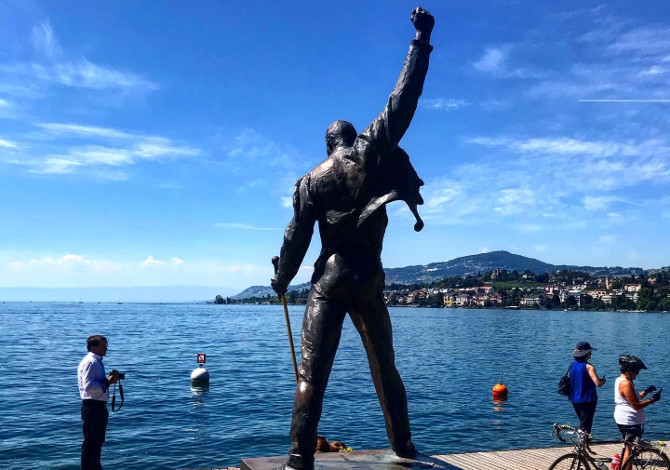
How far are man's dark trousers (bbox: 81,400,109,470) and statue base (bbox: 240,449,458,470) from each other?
245cm

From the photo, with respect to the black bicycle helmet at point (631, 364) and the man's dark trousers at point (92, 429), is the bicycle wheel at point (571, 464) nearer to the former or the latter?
the black bicycle helmet at point (631, 364)

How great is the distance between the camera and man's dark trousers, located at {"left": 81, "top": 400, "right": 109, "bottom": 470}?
8.05m

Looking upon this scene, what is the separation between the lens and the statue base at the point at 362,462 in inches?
242

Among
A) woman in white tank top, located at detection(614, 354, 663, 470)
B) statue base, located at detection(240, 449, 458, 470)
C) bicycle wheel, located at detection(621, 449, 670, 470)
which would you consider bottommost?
bicycle wheel, located at detection(621, 449, 670, 470)

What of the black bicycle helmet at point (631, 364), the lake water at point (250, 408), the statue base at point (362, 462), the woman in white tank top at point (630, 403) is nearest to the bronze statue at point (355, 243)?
the statue base at point (362, 462)

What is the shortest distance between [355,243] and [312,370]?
1.20 meters

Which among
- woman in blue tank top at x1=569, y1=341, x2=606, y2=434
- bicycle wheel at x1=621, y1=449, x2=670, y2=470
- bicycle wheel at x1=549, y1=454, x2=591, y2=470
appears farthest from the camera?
woman in blue tank top at x1=569, y1=341, x2=606, y2=434

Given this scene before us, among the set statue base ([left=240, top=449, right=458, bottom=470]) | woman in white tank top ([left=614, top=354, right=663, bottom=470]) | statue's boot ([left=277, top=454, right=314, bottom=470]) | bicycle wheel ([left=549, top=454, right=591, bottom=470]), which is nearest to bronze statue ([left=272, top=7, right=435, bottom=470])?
statue's boot ([left=277, top=454, right=314, bottom=470])

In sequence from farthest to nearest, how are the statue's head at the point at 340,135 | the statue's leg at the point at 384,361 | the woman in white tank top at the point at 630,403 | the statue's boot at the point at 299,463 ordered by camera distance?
the woman in white tank top at the point at 630,403 → the statue's head at the point at 340,135 → the statue's leg at the point at 384,361 → the statue's boot at the point at 299,463

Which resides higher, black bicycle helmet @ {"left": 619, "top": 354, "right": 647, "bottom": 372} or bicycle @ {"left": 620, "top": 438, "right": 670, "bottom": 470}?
black bicycle helmet @ {"left": 619, "top": 354, "right": 647, "bottom": 372}

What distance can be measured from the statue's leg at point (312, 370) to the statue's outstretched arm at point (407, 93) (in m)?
1.51

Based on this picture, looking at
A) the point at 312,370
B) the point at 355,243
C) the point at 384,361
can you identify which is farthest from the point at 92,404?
the point at 355,243

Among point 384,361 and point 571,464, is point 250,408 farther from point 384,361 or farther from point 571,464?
point 384,361

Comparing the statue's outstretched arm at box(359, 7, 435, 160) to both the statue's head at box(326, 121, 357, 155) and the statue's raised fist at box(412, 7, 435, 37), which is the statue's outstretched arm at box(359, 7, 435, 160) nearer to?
Answer: the statue's raised fist at box(412, 7, 435, 37)
